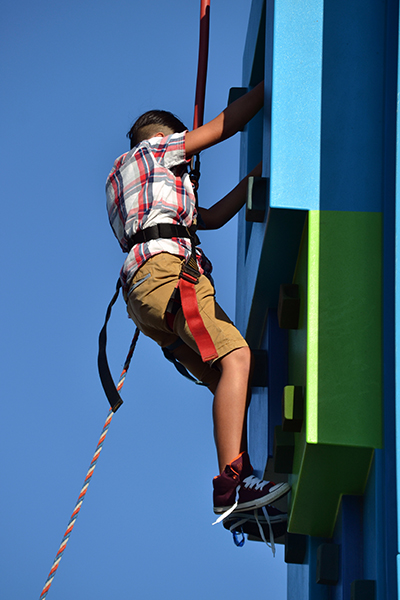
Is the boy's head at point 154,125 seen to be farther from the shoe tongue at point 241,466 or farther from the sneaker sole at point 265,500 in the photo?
the sneaker sole at point 265,500

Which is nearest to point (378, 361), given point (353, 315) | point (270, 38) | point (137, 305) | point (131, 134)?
point (353, 315)

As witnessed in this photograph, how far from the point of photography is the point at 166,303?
402 cm

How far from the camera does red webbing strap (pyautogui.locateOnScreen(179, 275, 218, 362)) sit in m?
3.87

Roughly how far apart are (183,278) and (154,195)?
490mm

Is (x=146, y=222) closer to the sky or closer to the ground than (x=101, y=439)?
closer to the sky

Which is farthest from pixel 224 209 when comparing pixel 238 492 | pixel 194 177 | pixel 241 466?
pixel 238 492

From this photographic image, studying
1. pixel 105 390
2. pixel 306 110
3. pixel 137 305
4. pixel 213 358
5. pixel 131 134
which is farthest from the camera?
pixel 131 134

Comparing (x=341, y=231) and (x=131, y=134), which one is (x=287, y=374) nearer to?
(x=341, y=231)

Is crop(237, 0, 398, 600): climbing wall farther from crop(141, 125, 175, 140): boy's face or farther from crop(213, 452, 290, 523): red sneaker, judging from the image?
crop(141, 125, 175, 140): boy's face

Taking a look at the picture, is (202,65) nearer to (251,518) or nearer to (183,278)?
(183,278)

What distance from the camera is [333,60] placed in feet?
12.0

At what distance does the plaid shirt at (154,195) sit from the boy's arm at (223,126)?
2.3 inches

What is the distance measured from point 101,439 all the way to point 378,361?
1.86 meters

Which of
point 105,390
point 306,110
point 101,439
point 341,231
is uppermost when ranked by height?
point 306,110
